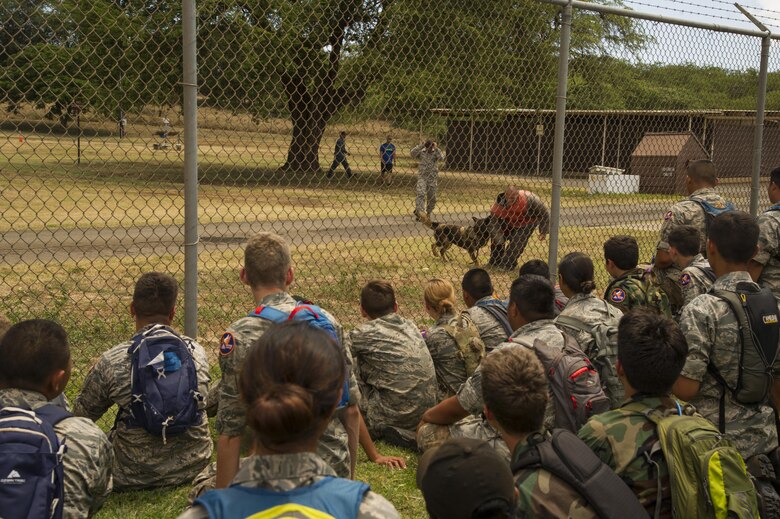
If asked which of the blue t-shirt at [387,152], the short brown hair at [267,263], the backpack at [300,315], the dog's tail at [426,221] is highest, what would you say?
the blue t-shirt at [387,152]

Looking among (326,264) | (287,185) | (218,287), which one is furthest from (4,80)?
(326,264)

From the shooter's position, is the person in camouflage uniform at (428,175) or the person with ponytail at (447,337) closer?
the person with ponytail at (447,337)

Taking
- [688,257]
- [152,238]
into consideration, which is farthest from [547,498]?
[152,238]

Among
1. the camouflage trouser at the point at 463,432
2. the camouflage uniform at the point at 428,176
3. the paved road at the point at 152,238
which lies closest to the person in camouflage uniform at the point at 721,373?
the camouflage trouser at the point at 463,432

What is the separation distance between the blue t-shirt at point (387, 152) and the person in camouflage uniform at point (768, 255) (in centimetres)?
342

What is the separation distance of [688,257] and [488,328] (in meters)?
1.61

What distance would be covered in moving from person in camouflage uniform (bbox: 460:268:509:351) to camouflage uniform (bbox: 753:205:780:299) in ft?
6.13

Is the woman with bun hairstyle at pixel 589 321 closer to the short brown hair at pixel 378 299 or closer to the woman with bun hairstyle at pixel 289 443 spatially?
the short brown hair at pixel 378 299

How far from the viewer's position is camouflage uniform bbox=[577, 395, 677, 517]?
2807 millimetres

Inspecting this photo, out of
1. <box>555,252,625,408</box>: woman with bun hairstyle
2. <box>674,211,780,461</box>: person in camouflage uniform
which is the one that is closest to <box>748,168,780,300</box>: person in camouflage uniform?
<box>555,252,625,408</box>: woman with bun hairstyle

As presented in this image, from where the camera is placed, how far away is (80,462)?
314cm

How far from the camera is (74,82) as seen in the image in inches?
193

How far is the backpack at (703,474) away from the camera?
107 inches

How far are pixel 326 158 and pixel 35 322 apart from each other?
13.3ft
